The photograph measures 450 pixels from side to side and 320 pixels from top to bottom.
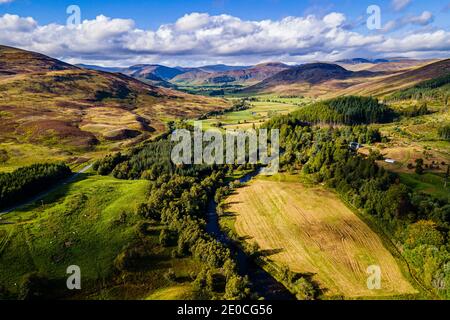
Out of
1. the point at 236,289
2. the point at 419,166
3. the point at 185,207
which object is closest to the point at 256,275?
the point at 236,289

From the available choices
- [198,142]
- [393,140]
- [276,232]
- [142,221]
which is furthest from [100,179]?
[393,140]

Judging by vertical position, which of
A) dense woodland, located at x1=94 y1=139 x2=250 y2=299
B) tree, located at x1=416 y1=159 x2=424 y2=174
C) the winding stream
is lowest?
the winding stream

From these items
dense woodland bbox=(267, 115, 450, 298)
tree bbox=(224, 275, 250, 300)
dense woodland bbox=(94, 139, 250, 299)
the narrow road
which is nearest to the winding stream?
dense woodland bbox=(94, 139, 250, 299)

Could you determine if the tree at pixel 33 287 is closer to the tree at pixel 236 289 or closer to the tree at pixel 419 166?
the tree at pixel 236 289

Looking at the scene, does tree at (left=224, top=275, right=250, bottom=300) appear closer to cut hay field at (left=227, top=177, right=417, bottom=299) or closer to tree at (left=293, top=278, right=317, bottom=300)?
tree at (left=293, top=278, right=317, bottom=300)
